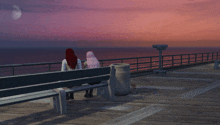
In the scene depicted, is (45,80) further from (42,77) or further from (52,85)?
(52,85)

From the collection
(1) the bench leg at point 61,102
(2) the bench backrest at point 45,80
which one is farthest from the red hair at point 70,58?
(1) the bench leg at point 61,102

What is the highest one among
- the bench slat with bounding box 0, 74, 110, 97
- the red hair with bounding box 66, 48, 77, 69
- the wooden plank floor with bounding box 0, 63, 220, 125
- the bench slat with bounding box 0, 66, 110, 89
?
the red hair with bounding box 66, 48, 77, 69

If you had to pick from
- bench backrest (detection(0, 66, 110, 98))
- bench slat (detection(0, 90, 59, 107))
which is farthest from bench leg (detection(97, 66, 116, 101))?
bench slat (detection(0, 90, 59, 107))

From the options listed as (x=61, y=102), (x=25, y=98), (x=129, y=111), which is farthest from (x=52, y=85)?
(x=129, y=111)

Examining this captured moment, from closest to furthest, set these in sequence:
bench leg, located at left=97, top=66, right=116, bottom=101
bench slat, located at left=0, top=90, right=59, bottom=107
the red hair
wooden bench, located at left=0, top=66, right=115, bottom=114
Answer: wooden bench, located at left=0, top=66, right=115, bottom=114 → bench slat, located at left=0, top=90, right=59, bottom=107 → the red hair → bench leg, located at left=97, top=66, right=116, bottom=101

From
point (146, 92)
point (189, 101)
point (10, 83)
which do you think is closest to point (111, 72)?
point (146, 92)

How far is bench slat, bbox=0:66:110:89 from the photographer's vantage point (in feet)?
12.7

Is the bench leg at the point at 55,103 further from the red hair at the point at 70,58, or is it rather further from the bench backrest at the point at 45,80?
the red hair at the point at 70,58

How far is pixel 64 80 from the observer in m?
4.88

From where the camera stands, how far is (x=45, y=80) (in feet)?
14.5

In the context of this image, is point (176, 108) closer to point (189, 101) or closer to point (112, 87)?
point (189, 101)

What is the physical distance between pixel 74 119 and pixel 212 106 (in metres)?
3.51

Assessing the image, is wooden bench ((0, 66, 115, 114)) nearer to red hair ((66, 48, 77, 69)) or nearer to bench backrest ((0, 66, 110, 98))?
bench backrest ((0, 66, 110, 98))

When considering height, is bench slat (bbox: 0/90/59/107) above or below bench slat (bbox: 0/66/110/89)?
below
